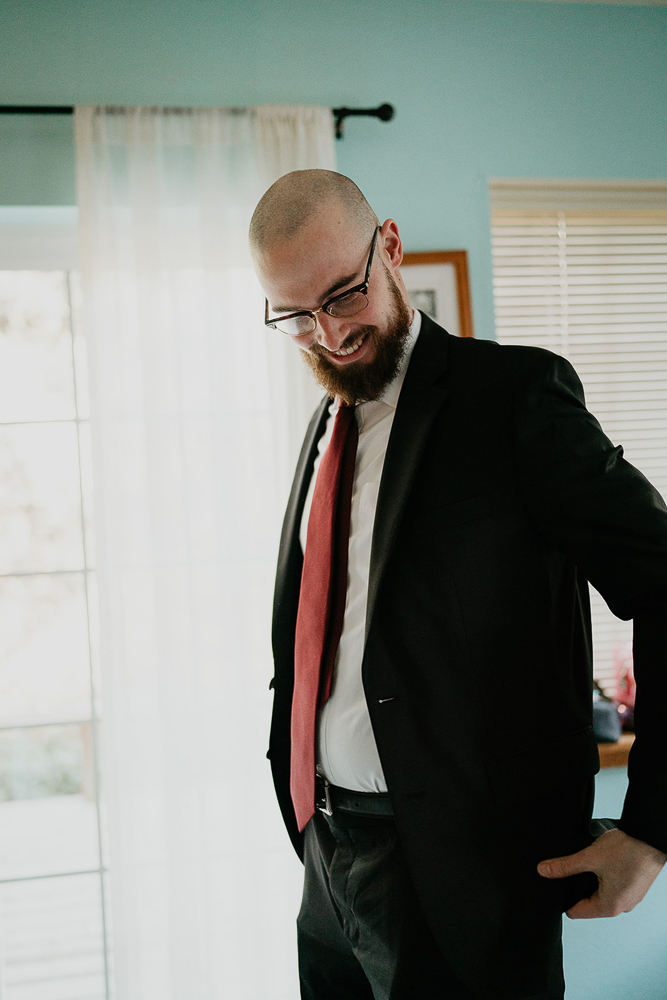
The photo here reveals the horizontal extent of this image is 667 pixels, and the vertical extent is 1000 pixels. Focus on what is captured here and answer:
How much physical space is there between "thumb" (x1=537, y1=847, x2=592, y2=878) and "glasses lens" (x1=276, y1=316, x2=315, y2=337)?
852 mm

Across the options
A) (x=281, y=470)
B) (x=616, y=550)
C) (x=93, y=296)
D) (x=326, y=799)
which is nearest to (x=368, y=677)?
(x=326, y=799)

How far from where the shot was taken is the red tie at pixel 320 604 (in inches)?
43.3

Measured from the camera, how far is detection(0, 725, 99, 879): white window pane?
199 centimetres

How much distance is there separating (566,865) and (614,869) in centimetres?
7

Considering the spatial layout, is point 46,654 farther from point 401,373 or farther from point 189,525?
point 401,373

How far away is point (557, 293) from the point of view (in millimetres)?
2164

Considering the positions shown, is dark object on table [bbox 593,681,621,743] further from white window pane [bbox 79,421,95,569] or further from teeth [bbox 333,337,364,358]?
white window pane [bbox 79,421,95,569]

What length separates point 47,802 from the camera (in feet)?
6.61

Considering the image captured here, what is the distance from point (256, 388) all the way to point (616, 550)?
1142 millimetres

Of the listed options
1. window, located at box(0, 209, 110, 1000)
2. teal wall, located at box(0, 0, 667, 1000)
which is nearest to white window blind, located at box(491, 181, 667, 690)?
teal wall, located at box(0, 0, 667, 1000)

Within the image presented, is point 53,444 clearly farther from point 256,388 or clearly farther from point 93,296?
point 256,388

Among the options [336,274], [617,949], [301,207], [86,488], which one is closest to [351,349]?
[336,274]

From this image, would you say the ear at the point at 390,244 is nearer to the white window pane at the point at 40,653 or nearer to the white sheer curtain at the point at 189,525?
the white sheer curtain at the point at 189,525

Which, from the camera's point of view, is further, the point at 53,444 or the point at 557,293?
the point at 557,293
